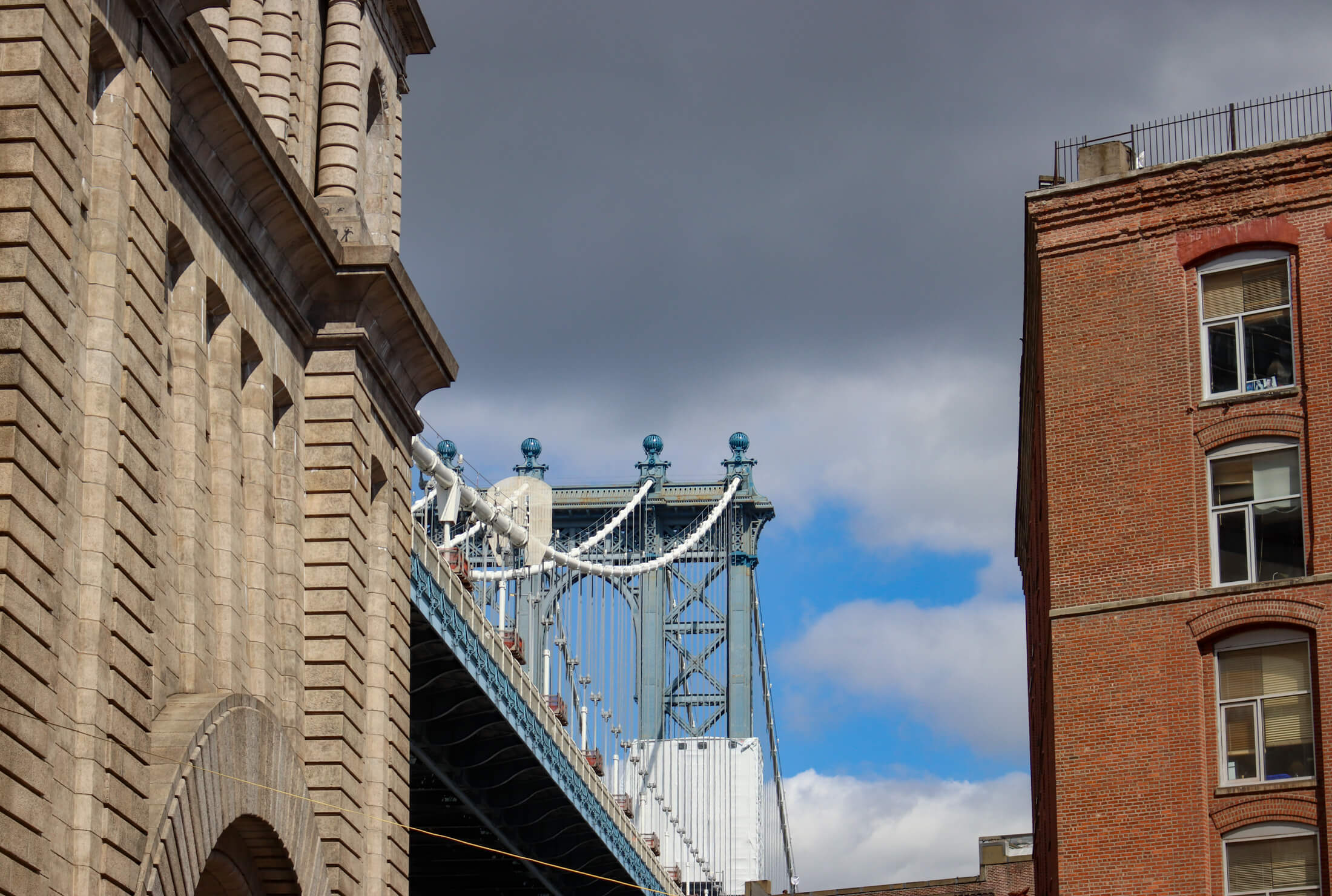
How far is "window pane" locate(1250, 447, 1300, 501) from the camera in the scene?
33.4 metres

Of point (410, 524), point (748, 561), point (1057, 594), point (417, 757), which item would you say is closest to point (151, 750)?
point (410, 524)

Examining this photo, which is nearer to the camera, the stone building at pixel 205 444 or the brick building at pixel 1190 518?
the stone building at pixel 205 444

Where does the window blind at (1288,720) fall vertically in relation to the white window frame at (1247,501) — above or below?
below

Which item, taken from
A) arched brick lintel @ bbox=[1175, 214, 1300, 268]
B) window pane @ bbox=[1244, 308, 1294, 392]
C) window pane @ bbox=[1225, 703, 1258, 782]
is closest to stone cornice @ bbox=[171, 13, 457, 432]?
arched brick lintel @ bbox=[1175, 214, 1300, 268]

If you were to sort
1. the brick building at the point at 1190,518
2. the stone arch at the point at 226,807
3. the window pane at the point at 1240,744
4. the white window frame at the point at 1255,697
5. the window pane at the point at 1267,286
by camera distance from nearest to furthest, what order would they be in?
the stone arch at the point at 226,807 → the white window frame at the point at 1255,697 → the brick building at the point at 1190,518 → the window pane at the point at 1240,744 → the window pane at the point at 1267,286

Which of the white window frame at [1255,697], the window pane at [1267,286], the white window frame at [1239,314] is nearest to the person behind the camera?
the white window frame at [1255,697]

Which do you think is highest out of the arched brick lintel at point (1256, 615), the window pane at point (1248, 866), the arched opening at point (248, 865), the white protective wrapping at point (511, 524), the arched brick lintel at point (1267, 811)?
the white protective wrapping at point (511, 524)

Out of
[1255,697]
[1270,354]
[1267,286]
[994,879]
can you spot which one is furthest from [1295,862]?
[994,879]

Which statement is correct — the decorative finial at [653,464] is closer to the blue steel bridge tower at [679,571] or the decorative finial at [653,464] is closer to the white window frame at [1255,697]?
the blue steel bridge tower at [679,571]

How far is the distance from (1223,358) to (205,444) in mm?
15406

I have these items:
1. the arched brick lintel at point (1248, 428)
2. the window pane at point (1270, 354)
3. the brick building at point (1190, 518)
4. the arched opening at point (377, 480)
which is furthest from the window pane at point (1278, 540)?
the arched opening at point (377, 480)

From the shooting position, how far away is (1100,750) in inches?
1334

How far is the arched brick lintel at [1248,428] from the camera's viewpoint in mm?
33469

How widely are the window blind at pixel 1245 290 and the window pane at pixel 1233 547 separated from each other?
3.17m
